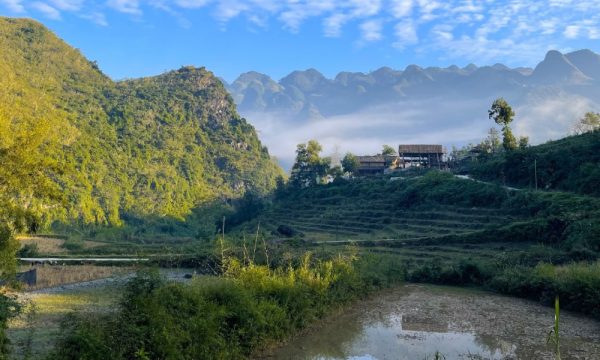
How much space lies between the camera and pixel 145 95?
323 feet

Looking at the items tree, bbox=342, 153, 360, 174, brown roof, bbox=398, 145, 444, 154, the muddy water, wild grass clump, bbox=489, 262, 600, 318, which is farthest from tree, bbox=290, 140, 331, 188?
the muddy water

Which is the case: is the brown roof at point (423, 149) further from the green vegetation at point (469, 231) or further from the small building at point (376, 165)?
the green vegetation at point (469, 231)

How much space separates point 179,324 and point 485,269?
1692 cm

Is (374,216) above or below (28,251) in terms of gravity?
above

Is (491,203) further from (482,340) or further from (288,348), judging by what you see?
(288,348)

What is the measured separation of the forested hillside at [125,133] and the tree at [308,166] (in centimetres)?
1749

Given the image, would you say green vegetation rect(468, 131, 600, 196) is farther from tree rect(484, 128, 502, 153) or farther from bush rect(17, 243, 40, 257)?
bush rect(17, 243, 40, 257)

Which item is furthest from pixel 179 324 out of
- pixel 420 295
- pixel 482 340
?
pixel 420 295

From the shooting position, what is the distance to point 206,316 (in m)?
9.52

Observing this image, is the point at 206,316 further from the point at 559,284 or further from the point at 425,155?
the point at 425,155

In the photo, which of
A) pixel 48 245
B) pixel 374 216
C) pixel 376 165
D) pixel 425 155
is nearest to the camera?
pixel 48 245

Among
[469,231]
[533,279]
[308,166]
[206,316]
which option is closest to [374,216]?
[469,231]

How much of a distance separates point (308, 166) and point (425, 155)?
56.0ft

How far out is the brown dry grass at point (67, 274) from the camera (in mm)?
20438
